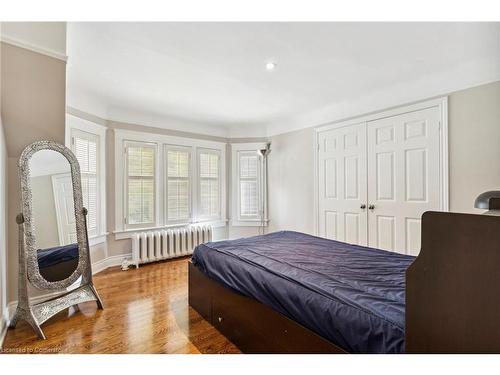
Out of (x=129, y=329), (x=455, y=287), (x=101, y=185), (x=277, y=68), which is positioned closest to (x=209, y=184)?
Result: (x=101, y=185)

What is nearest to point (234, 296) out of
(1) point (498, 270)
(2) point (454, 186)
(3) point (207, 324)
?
(3) point (207, 324)

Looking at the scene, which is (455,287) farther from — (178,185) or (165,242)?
(178,185)

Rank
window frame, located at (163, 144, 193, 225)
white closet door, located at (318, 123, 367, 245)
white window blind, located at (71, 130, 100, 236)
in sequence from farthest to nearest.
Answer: window frame, located at (163, 144, 193, 225) < white closet door, located at (318, 123, 367, 245) < white window blind, located at (71, 130, 100, 236)

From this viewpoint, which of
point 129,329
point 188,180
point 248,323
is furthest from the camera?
point 188,180

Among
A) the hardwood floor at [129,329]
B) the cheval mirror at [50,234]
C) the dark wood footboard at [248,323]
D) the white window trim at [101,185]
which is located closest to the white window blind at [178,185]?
the white window trim at [101,185]

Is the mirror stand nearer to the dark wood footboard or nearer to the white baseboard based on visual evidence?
the white baseboard

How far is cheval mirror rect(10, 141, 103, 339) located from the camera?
2008mm

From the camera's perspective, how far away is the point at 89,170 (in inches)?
130

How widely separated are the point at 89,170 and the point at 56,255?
1403mm

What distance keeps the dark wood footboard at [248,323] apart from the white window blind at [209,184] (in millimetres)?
2223

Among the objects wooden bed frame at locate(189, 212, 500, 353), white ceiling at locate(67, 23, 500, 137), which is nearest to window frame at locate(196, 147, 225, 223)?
white ceiling at locate(67, 23, 500, 137)

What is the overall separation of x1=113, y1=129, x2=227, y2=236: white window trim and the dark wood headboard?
3.79m
